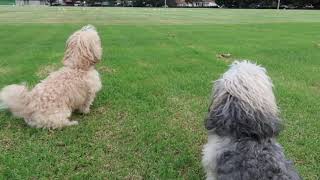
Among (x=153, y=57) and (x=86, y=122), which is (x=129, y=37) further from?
(x=86, y=122)

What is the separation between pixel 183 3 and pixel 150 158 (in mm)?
88665

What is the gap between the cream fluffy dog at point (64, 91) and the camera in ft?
22.6

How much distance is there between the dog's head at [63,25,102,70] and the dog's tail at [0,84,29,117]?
2.58ft

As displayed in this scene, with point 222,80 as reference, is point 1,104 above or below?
below

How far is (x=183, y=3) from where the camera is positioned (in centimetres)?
9300

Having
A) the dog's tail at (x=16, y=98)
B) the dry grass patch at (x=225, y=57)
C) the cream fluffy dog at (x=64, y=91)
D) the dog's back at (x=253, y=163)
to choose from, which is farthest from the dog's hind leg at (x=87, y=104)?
the dry grass patch at (x=225, y=57)

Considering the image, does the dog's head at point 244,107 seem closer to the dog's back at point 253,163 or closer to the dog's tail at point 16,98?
the dog's back at point 253,163

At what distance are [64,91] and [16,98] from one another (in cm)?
64

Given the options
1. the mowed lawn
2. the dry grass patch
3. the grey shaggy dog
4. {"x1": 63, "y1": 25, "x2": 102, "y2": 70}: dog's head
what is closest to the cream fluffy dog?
{"x1": 63, "y1": 25, "x2": 102, "y2": 70}: dog's head

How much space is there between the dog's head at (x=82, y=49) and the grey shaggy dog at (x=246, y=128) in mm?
3369

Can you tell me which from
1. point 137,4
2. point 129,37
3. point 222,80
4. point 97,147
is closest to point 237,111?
point 222,80

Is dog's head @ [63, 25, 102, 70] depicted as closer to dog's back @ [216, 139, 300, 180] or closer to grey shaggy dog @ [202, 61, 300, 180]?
grey shaggy dog @ [202, 61, 300, 180]

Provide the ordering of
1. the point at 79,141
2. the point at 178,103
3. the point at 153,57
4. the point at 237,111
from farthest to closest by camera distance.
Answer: the point at 153,57
the point at 178,103
the point at 79,141
the point at 237,111

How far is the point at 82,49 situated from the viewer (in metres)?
7.25
